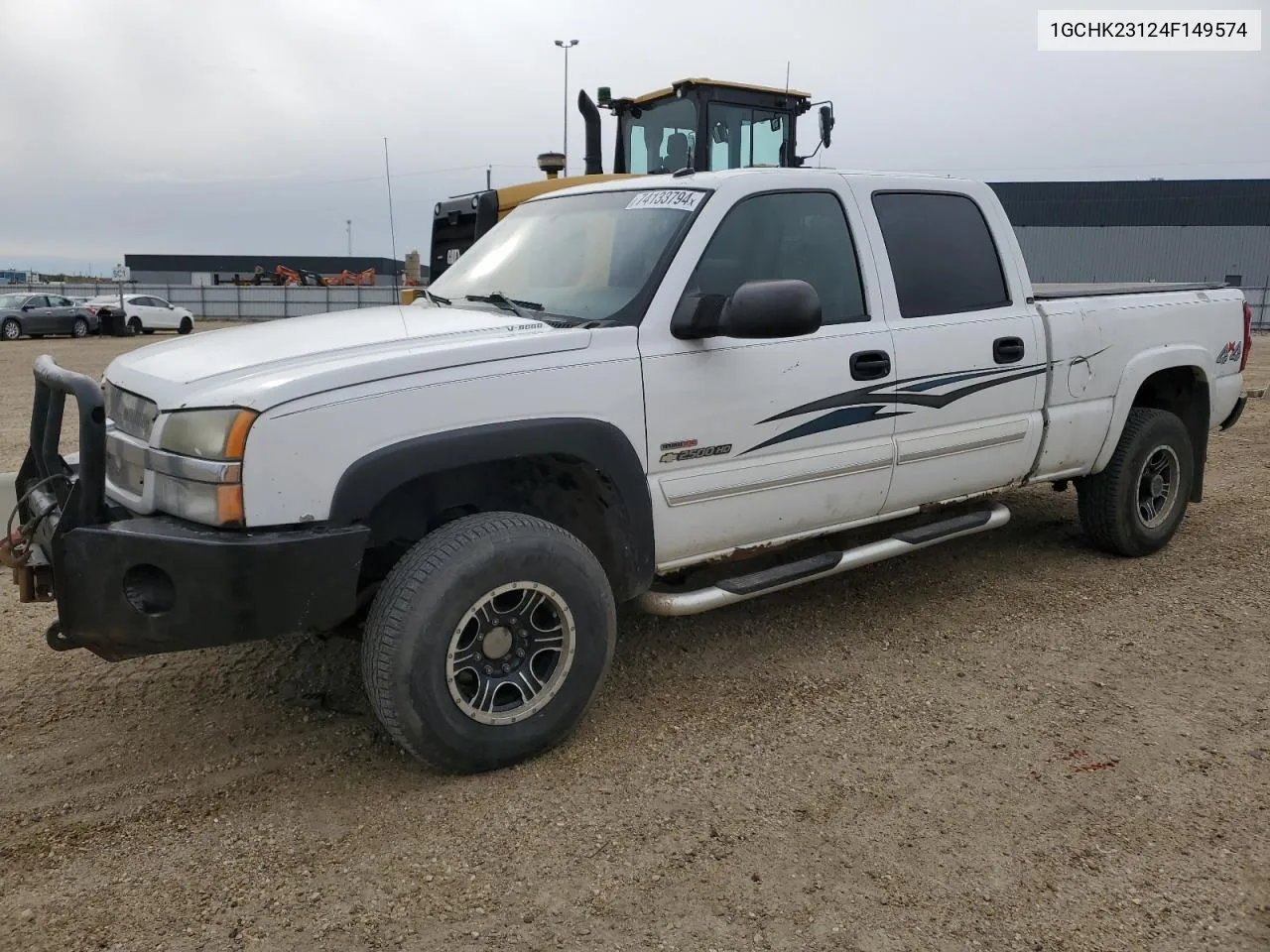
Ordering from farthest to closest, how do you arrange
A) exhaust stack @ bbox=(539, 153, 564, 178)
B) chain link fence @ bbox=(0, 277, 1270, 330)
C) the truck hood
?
1. chain link fence @ bbox=(0, 277, 1270, 330)
2. exhaust stack @ bbox=(539, 153, 564, 178)
3. the truck hood

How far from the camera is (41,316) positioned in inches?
1051

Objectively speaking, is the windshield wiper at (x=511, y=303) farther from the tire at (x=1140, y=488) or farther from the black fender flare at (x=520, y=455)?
the tire at (x=1140, y=488)

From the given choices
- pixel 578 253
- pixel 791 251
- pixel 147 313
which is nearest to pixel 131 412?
pixel 578 253

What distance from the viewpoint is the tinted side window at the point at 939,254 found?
4.25 meters

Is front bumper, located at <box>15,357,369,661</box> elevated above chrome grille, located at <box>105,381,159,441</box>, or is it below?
below

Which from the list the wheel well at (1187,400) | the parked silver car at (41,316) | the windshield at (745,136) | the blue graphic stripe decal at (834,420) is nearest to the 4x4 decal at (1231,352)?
the wheel well at (1187,400)

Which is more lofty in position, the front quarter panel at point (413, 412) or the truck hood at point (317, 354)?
the truck hood at point (317, 354)

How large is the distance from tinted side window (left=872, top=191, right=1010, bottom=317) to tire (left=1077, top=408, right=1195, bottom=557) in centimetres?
125

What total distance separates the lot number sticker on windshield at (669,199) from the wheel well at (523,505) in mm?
1110

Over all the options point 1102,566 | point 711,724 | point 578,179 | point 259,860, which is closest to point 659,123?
point 578,179

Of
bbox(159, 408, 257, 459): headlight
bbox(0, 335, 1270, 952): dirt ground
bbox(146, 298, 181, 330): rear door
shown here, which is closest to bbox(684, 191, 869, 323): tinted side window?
bbox(0, 335, 1270, 952): dirt ground

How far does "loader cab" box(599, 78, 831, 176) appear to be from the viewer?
10.1m

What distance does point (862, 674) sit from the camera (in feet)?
13.2

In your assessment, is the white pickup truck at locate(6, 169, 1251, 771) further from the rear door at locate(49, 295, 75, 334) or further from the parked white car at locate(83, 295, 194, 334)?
the parked white car at locate(83, 295, 194, 334)
